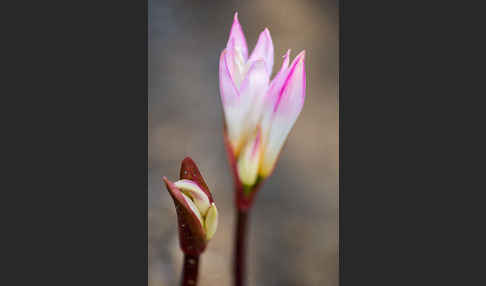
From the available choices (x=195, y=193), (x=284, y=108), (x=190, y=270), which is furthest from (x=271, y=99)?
(x=190, y=270)

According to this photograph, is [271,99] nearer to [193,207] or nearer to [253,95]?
[253,95]

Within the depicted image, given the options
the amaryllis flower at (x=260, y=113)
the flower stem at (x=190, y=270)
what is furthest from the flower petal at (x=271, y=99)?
the flower stem at (x=190, y=270)

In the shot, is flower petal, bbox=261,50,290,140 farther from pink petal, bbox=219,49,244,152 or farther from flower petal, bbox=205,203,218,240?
flower petal, bbox=205,203,218,240

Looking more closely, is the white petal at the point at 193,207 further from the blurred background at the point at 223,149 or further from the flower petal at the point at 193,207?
the blurred background at the point at 223,149

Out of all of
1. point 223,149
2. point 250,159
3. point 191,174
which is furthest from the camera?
point 223,149

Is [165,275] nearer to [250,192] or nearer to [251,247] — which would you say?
[251,247]

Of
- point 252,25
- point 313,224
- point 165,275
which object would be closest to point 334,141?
point 313,224
